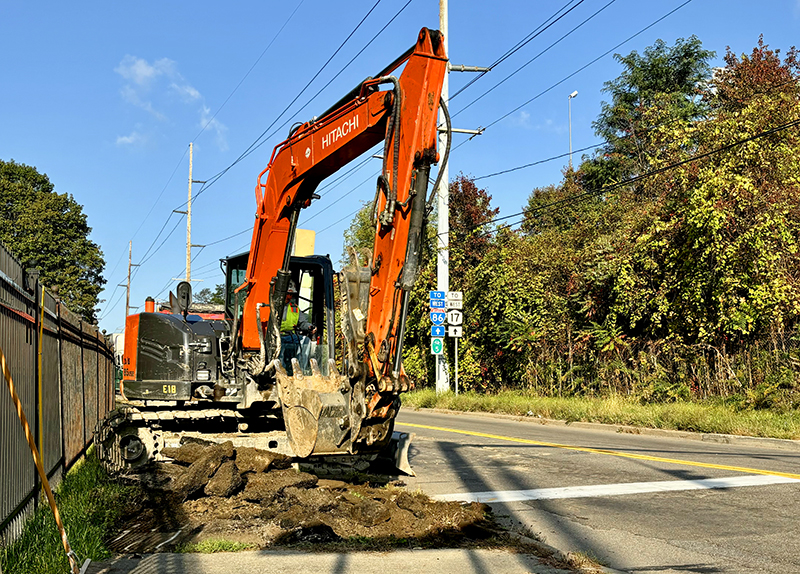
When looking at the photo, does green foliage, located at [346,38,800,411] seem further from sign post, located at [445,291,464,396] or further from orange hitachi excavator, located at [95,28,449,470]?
orange hitachi excavator, located at [95,28,449,470]

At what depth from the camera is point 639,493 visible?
8852 millimetres

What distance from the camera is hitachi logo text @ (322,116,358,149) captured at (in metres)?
8.58

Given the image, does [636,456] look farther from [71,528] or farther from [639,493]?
[71,528]

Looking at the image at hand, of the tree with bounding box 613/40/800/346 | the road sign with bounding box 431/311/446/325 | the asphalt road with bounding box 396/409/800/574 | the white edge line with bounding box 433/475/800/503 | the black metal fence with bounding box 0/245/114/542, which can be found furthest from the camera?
the road sign with bounding box 431/311/446/325

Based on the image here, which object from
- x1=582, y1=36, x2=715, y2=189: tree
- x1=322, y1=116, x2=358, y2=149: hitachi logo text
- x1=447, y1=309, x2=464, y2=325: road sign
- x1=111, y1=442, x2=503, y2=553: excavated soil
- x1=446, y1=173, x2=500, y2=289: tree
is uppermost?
x1=582, y1=36, x2=715, y2=189: tree

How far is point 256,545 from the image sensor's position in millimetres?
5930

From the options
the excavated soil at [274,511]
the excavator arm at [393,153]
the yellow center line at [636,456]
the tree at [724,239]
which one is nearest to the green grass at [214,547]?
the excavated soil at [274,511]

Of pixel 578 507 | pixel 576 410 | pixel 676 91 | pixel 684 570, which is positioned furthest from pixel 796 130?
pixel 676 91

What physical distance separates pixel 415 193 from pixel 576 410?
44.8ft

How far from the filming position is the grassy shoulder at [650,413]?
1498 centimetres

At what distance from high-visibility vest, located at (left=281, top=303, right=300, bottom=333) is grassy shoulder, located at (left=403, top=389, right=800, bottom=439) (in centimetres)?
950

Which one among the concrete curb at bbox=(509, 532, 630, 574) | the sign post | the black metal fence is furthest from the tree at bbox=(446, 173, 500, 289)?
the concrete curb at bbox=(509, 532, 630, 574)

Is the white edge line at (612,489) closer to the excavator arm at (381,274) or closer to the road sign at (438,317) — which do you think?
the excavator arm at (381,274)

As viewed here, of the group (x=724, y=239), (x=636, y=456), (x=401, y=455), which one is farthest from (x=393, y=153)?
(x=724, y=239)
